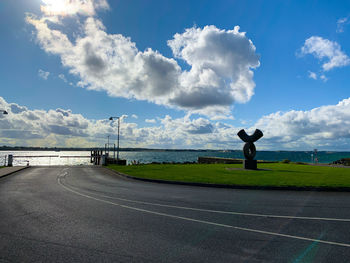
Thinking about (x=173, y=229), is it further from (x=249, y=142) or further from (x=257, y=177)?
(x=249, y=142)

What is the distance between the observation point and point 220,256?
14.5 ft

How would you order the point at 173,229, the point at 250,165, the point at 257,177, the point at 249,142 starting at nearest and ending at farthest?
the point at 173,229
the point at 257,177
the point at 250,165
the point at 249,142

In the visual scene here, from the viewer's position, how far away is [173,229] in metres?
6.00

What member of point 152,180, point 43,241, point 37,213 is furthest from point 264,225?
point 152,180

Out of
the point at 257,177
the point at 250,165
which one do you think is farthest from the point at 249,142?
the point at 257,177

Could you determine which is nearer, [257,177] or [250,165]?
[257,177]

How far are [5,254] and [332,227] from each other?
23.9 ft

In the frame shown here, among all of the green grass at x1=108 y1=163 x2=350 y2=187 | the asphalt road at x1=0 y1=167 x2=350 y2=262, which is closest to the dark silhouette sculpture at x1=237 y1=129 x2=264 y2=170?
the green grass at x1=108 y1=163 x2=350 y2=187

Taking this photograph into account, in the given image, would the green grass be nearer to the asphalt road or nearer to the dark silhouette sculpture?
the asphalt road

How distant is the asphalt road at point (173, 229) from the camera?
177 inches

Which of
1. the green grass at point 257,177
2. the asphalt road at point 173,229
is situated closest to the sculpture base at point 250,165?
the green grass at point 257,177

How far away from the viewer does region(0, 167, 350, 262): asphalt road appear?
14.7ft

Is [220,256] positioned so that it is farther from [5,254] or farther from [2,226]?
[2,226]

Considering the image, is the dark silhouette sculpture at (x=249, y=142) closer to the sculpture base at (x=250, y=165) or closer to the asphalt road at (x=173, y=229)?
the sculpture base at (x=250, y=165)
